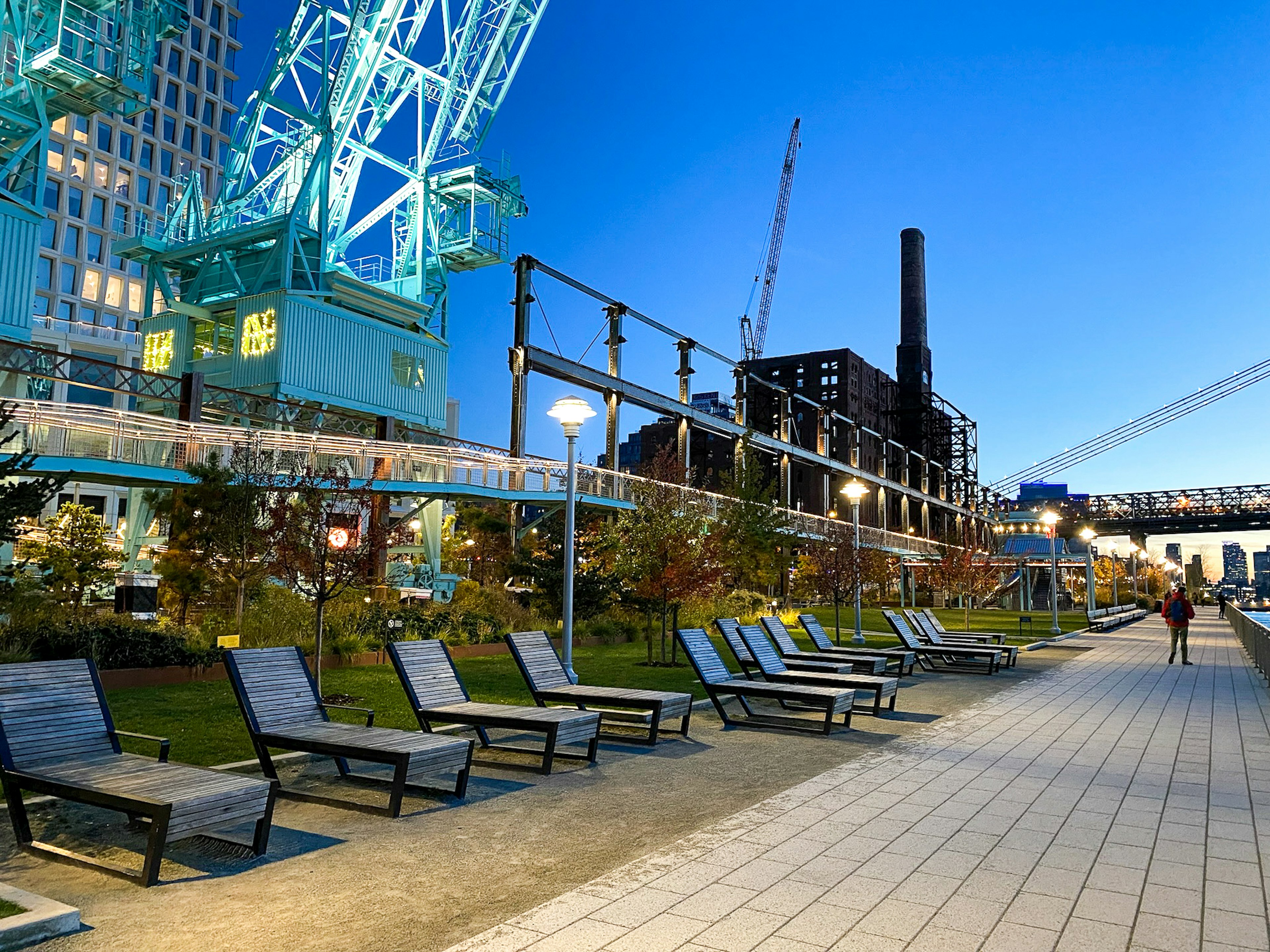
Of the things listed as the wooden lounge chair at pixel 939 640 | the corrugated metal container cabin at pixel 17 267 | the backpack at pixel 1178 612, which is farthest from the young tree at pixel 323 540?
the corrugated metal container cabin at pixel 17 267

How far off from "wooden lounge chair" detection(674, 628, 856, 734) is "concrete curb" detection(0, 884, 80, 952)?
739 cm

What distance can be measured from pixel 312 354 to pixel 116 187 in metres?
37.5

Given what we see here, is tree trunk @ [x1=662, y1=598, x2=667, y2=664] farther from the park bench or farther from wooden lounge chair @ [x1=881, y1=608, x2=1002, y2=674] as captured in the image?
the park bench

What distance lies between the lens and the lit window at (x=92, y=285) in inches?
2621

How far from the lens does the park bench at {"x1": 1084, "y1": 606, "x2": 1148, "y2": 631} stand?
128ft

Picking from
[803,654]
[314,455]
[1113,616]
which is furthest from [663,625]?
[1113,616]

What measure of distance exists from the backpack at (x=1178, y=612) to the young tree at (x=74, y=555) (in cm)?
2196

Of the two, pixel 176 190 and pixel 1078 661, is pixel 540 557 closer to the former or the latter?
pixel 1078 661

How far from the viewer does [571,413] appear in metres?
12.5

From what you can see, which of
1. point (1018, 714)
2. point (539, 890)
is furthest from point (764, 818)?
point (1018, 714)

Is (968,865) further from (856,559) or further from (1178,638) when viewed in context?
(856,559)

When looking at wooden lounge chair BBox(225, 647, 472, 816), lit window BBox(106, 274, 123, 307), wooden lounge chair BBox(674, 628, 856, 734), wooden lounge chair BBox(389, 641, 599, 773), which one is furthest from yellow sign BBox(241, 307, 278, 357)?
wooden lounge chair BBox(225, 647, 472, 816)

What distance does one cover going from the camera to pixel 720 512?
26.4 metres

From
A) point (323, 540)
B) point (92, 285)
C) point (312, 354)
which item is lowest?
point (323, 540)
